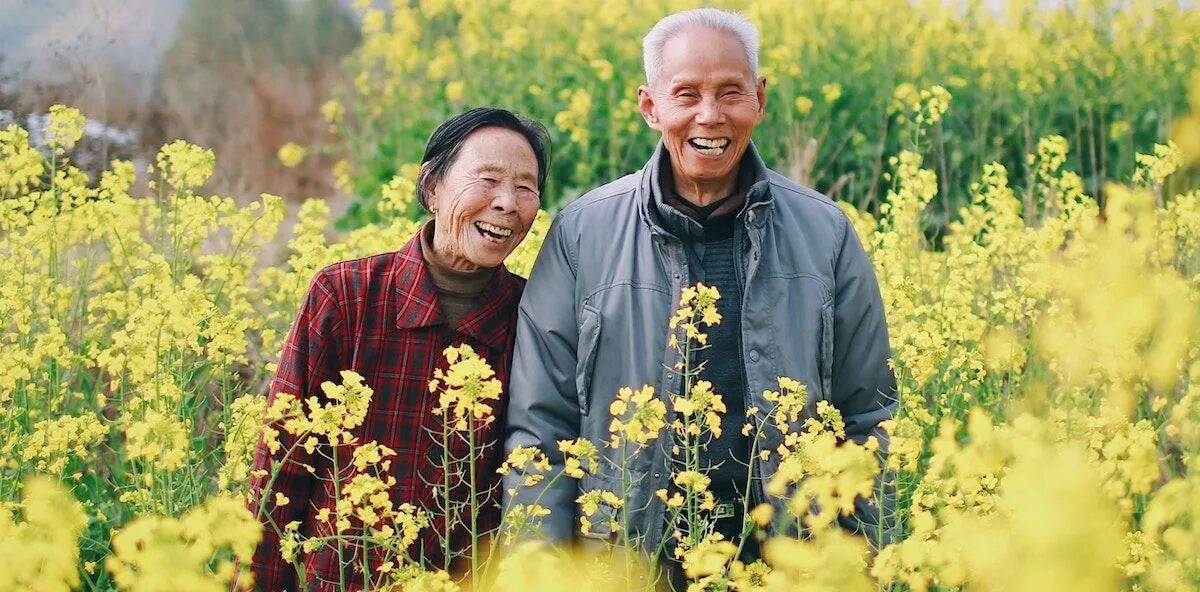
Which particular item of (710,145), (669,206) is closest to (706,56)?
(710,145)

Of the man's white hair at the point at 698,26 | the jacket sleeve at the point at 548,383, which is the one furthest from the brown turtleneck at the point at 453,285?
the man's white hair at the point at 698,26

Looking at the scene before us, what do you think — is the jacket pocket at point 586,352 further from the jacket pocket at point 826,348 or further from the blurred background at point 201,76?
the blurred background at point 201,76

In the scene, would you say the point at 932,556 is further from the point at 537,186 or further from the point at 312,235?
the point at 312,235

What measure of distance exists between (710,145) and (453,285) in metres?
0.73

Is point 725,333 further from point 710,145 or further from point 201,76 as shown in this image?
point 201,76

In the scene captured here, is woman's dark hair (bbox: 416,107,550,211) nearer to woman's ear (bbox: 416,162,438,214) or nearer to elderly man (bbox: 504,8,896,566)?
woman's ear (bbox: 416,162,438,214)

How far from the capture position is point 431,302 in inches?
117

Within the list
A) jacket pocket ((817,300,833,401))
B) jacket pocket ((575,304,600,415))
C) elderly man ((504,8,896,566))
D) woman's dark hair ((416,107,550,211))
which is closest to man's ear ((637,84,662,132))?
elderly man ((504,8,896,566))

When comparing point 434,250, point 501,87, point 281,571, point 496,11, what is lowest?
point 281,571

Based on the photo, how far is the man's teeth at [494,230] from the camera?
293 cm

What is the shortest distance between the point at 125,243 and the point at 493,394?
236 centimetres

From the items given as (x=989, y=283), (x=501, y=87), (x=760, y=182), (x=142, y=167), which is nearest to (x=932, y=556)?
(x=760, y=182)

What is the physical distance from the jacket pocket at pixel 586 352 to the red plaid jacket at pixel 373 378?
0.21 metres

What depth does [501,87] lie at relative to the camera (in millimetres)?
7750
